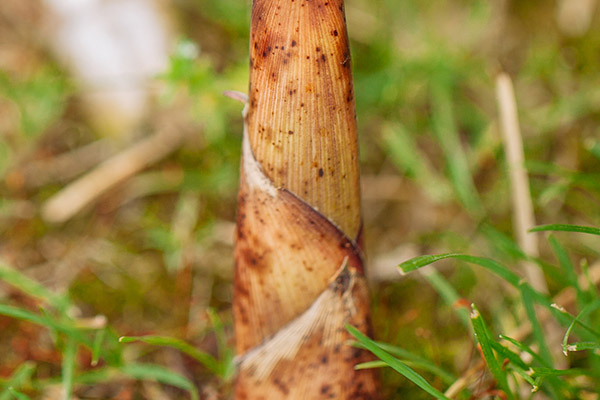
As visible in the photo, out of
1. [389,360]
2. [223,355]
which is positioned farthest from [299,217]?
[223,355]

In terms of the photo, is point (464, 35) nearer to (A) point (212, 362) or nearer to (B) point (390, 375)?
(B) point (390, 375)

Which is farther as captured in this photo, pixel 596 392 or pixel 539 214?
pixel 539 214

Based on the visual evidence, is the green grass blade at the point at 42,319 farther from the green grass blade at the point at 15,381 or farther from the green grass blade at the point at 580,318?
the green grass blade at the point at 580,318

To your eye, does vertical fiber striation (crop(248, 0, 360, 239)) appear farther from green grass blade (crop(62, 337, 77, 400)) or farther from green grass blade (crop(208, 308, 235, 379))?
green grass blade (crop(62, 337, 77, 400))

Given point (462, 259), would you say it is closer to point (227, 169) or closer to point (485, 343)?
point (485, 343)

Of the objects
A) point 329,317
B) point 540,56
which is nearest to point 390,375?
point 329,317
